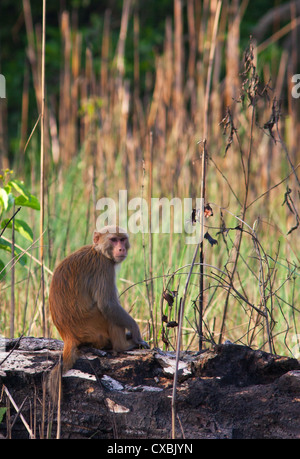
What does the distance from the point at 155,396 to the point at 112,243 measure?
3.30 feet

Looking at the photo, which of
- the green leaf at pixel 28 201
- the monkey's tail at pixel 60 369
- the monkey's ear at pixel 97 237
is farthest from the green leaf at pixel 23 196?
the monkey's tail at pixel 60 369

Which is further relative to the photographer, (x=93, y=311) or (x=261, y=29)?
(x=261, y=29)

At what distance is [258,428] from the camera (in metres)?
2.19

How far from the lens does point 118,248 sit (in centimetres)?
309

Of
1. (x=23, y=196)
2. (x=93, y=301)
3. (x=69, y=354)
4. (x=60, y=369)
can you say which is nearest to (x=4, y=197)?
(x=23, y=196)

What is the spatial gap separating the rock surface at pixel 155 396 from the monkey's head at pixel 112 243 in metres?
0.66

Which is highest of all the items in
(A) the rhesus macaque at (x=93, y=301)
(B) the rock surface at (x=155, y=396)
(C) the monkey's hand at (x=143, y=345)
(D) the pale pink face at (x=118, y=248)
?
(D) the pale pink face at (x=118, y=248)

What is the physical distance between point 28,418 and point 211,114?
12.6ft

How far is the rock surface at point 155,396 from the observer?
220 cm

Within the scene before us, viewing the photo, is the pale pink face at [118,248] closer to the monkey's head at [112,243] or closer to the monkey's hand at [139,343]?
the monkey's head at [112,243]

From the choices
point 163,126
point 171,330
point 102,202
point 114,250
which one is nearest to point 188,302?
point 171,330

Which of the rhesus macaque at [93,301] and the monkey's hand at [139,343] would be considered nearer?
the rhesus macaque at [93,301]

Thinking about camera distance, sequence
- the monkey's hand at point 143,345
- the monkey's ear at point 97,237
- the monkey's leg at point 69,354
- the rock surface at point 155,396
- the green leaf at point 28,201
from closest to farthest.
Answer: the rock surface at point 155,396 → the monkey's leg at point 69,354 → the monkey's hand at point 143,345 → the green leaf at point 28,201 → the monkey's ear at point 97,237

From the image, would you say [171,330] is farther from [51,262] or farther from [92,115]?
[92,115]
